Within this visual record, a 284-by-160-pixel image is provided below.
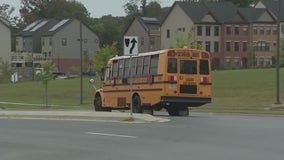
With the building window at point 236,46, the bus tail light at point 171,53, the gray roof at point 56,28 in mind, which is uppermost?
the gray roof at point 56,28

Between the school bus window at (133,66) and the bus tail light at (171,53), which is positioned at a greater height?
the bus tail light at (171,53)

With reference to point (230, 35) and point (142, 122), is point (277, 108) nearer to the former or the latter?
point (142, 122)

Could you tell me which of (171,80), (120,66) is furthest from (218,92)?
(171,80)

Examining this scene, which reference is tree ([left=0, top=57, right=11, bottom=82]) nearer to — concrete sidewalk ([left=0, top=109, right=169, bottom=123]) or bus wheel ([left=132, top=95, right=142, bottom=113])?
bus wheel ([left=132, top=95, right=142, bottom=113])

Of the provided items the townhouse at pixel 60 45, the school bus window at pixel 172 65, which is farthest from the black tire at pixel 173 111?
the townhouse at pixel 60 45

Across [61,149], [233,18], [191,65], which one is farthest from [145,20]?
[61,149]

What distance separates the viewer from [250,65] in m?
115

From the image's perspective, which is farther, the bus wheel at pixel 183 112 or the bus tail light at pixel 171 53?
the bus wheel at pixel 183 112

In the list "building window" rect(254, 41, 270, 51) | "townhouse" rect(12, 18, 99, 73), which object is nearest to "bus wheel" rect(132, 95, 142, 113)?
"building window" rect(254, 41, 270, 51)

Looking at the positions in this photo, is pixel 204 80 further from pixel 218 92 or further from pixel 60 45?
pixel 60 45

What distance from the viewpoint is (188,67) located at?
94.6 ft

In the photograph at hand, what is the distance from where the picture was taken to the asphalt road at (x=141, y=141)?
546 inches

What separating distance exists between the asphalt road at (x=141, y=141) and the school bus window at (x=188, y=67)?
6460 mm

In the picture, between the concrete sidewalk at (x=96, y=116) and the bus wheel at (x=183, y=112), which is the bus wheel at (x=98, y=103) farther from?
the concrete sidewalk at (x=96, y=116)
